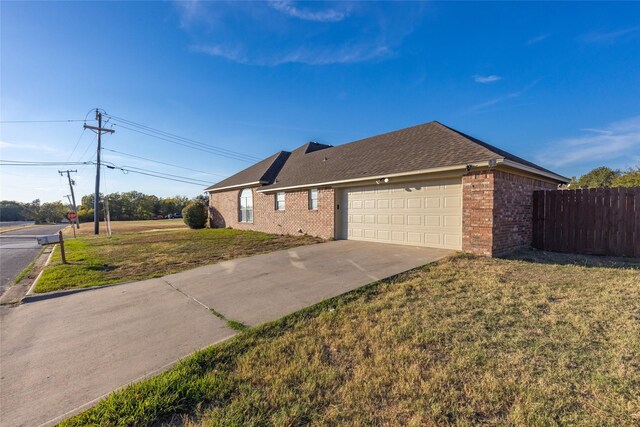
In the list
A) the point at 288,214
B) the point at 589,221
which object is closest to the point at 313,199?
the point at 288,214

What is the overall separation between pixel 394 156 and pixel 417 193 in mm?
2378

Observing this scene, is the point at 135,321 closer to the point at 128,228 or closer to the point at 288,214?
the point at 288,214

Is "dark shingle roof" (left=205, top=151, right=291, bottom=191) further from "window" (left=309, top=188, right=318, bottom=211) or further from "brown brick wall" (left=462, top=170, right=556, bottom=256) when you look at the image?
"brown brick wall" (left=462, top=170, right=556, bottom=256)

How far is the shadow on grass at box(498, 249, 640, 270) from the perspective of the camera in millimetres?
6773

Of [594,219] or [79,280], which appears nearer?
[79,280]

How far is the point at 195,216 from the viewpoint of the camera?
2327cm

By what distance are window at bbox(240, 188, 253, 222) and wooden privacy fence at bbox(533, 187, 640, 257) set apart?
1538 centimetres

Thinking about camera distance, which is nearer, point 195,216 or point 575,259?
point 575,259

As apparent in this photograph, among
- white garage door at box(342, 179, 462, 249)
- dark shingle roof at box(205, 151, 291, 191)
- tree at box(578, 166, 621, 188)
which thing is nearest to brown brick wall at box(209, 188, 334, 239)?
dark shingle roof at box(205, 151, 291, 191)

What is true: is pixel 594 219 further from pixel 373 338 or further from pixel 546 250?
pixel 373 338

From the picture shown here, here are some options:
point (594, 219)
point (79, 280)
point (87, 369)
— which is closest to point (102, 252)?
point (79, 280)

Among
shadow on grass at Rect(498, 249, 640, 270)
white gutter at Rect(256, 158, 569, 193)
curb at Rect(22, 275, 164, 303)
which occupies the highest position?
white gutter at Rect(256, 158, 569, 193)

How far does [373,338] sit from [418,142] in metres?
9.61

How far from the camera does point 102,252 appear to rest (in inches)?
466
